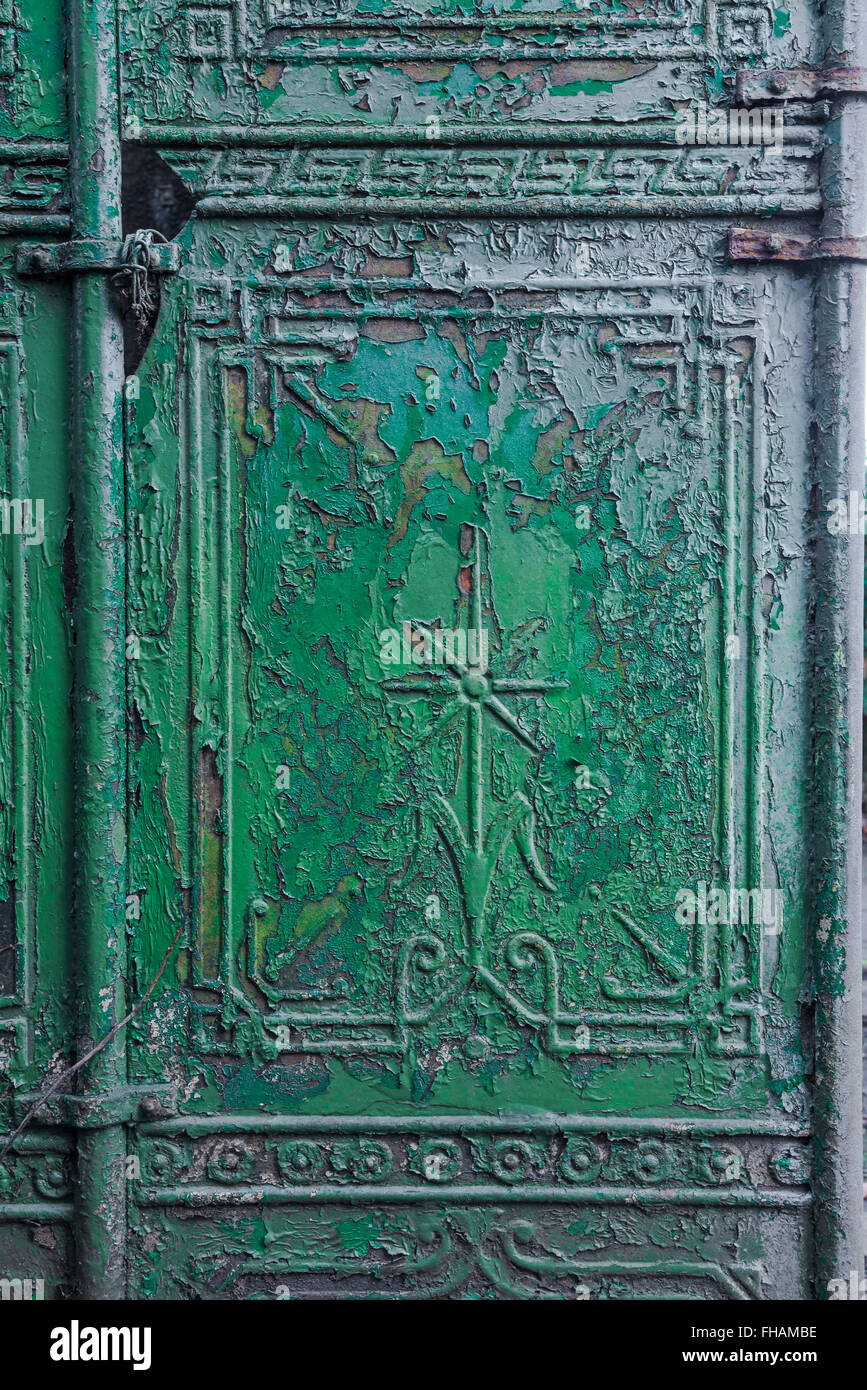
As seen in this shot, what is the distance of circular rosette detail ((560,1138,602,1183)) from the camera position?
2057mm

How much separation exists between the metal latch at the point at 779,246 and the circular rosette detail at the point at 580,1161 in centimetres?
196

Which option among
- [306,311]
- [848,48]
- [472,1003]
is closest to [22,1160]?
[472,1003]

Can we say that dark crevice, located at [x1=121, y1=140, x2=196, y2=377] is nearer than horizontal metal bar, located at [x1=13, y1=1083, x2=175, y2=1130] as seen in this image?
No

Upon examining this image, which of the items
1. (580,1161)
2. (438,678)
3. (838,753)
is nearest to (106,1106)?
(580,1161)

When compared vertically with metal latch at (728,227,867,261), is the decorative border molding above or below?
below

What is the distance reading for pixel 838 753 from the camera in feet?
6.74

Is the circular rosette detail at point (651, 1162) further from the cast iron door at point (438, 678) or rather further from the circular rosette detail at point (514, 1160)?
the circular rosette detail at point (514, 1160)

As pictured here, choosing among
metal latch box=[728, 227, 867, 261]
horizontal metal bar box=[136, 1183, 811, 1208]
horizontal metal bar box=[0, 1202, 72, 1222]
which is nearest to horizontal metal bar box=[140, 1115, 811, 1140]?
horizontal metal bar box=[136, 1183, 811, 1208]

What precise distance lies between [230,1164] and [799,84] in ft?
8.67

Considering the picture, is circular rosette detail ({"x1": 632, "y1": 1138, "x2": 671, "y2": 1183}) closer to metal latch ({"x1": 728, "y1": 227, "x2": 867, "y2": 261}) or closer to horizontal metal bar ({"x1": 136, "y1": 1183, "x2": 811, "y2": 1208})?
horizontal metal bar ({"x1": 136, "y1": 1183, "x2": 811, "y2": 1208})

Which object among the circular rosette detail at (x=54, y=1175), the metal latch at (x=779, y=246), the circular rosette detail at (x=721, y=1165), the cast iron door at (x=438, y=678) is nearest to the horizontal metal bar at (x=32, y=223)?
the cast iron door at (x=438, y=678)

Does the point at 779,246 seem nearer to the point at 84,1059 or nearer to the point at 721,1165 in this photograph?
the point at 721,1165

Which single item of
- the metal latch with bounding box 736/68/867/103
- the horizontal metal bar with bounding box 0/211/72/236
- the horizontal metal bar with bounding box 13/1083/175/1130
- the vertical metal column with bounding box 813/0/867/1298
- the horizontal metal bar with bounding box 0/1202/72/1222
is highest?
the metal latch with bounding box 736/68/867/103
